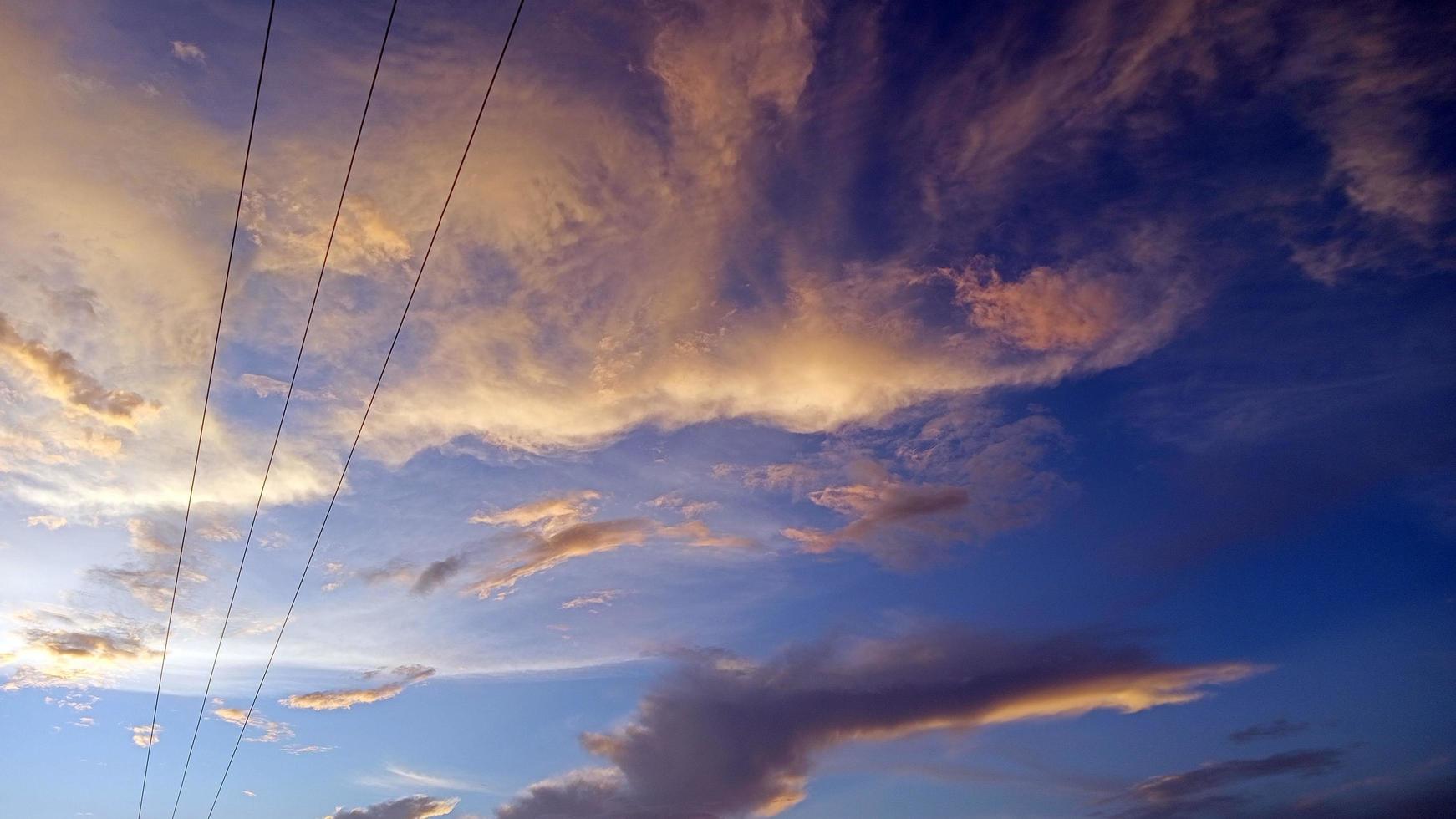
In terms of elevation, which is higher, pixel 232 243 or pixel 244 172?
pixel 244 172

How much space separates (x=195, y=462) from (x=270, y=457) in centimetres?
283

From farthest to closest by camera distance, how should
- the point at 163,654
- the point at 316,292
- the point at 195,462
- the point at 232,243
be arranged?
1. the point at 163,654
2. the point at 195,462
3. the point at 316,292
4. the point at 232,243

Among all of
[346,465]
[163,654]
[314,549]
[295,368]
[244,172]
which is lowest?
[163,654]

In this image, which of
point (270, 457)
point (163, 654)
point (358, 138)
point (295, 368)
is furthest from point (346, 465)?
point (163, 654)

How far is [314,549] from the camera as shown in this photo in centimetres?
3566

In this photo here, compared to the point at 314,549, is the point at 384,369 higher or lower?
higher

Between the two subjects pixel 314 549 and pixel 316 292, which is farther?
pixel 314 549

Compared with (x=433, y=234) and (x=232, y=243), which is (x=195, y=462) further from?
(x=433, y=234)

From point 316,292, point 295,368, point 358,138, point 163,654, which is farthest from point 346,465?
point 163,654

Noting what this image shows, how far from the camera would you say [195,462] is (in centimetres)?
3084

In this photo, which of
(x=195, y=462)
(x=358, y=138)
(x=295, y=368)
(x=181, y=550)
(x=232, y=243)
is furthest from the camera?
(x=181, y=550)

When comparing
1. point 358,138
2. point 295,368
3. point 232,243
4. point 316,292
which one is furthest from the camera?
point 295,368

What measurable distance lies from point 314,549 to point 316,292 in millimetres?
15735

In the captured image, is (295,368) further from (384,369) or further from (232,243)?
(232,243)
